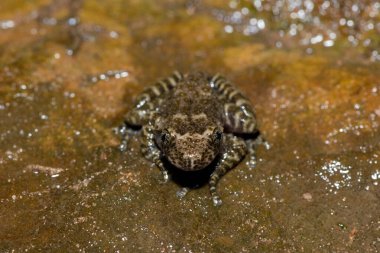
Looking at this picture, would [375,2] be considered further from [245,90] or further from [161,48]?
[161,48]

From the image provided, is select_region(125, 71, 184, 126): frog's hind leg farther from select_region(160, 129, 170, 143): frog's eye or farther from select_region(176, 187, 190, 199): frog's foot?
→ select_region(176, 187, 190, 199): frog's foot

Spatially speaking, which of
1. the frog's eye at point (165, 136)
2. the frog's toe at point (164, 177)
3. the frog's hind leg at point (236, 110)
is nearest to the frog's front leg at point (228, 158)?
the frog's hind leg at point (236, 110)

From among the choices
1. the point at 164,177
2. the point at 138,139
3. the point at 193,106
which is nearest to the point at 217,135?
the point at 193,106

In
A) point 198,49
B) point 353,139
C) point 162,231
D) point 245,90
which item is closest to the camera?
point 162,231

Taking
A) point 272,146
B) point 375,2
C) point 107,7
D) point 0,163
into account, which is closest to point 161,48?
point 107,7

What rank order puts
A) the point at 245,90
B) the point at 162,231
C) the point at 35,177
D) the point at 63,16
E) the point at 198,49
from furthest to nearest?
the point at 63,16
the point at 198,49
the point at 245,90
the point at 35,177
the point at 162,231

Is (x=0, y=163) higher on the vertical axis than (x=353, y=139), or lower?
lower

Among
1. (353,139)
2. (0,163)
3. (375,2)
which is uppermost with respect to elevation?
(375,2)

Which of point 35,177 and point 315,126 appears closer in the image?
point 35,177
